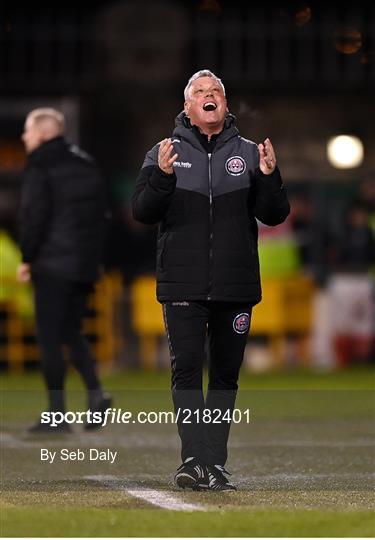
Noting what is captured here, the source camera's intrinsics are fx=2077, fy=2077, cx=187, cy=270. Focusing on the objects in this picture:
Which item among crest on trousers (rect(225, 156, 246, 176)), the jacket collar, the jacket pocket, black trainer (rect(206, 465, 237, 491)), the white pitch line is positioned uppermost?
the jacket collar

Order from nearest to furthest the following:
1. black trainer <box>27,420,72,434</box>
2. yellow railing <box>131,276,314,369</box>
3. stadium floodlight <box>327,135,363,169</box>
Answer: black trainer <box>27,420,72,434</box>
yellow railing <box>131,276,314,369</box>
stadium floodlight <box>327,135,363,169</box>

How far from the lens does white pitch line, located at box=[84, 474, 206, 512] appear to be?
8.95m

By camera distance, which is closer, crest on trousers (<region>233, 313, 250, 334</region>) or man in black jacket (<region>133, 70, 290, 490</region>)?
man in black jacket (<region>133, 70, 290, 490</region>)

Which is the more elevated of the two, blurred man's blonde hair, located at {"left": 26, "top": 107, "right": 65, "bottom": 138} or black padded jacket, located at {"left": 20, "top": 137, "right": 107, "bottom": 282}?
blurred man's blonde hair, located at {"left": 26, "top": 107, "right": 65, "bottom": 138}

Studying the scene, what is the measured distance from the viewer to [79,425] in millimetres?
13688

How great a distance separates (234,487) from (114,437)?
337 centimetres

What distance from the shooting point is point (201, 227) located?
31.4 ft

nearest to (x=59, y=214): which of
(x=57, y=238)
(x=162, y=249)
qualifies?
(x=57, y=238)

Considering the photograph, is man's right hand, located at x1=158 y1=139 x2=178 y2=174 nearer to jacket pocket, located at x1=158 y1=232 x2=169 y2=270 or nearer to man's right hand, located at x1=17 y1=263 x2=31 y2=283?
jacket pocket, located at x1=158 y1=232 x2=169 y2=270

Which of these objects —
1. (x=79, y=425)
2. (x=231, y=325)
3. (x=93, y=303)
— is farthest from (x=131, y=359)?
(x=231, y=325)

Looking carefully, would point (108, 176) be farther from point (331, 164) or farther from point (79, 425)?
point (79, 425)

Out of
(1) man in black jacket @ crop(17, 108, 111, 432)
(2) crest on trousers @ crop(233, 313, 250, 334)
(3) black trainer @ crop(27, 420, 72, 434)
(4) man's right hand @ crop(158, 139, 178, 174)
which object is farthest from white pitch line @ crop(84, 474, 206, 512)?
(1) man in black jacket @ crop(17, 108, 111, 432)

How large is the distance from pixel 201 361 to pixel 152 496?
27.5 inches

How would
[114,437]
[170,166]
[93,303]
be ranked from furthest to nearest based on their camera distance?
[93,303]
[114,437]
[170,166]
